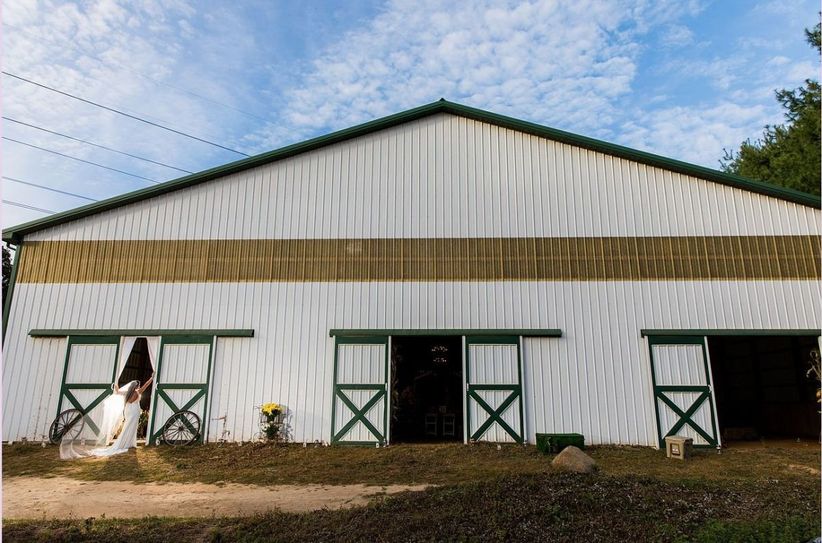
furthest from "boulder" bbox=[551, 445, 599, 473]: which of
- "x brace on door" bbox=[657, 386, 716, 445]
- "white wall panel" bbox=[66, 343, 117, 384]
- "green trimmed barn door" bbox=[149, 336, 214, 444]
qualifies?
A: "white wall panel" bbox=[66, 343, 117, 384]

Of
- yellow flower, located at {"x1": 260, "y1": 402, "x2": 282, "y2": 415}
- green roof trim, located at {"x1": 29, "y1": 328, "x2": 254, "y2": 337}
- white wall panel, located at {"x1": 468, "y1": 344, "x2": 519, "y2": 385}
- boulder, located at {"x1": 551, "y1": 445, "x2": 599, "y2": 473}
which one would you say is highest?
green roof trim, located at {"x1": 29, "y1": 328, "x2": 254, "y2": 337}

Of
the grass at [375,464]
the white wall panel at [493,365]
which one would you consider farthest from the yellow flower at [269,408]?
the white wall panel at [493,365]

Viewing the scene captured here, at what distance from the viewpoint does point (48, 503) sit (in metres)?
8.71

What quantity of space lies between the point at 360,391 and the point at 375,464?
7.94 ft

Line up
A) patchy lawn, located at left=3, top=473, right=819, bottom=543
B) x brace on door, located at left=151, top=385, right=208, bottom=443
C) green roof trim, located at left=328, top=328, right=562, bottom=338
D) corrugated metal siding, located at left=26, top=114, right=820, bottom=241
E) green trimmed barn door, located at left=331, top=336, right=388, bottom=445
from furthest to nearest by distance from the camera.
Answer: corrugated metal siding, located at left=26, top=114, right=820, bottom=241, green roof trim, located at left=328, top=328, right=562, bottom=338, x brace on door, located at left=151, top=385, right=208, bottom=443, green trimmed barn door, located at left=331, top=336, right=388, bottom=445, patchy lawn, located at left=3, top=473, right=819, bottom=543

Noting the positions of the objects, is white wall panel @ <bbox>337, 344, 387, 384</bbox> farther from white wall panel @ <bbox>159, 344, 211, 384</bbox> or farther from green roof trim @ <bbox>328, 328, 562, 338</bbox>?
white wall panel @ <bbox>159, 344, 211, 384</bbox>

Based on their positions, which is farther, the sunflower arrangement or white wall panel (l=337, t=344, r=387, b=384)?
white wall panel (l=337, t=344, r=387, b=384)

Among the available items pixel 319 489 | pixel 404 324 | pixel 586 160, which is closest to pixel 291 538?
pixel 319 489

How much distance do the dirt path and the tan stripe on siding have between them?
5.79m

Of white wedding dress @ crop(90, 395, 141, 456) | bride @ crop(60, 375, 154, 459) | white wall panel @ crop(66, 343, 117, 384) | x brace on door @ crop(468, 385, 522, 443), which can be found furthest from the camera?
white wall panel @ crop(66, 343, 117, 384)

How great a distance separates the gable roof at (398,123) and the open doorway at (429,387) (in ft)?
21.6

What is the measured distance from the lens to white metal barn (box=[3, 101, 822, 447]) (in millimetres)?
13375

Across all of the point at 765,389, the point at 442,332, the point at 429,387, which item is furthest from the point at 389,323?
the point at 765,389

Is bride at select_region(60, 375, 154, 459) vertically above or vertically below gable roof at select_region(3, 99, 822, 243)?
below
